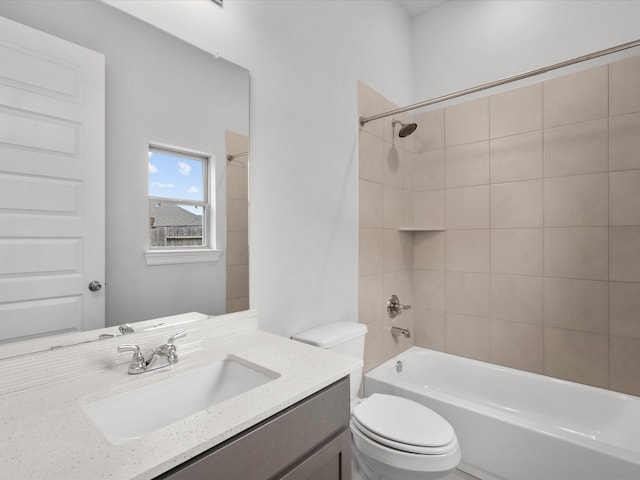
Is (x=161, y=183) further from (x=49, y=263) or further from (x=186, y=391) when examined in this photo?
(x=186, y=391)

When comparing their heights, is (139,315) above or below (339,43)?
below

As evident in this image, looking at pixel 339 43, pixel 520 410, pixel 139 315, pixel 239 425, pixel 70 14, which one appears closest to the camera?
pixel 239 425

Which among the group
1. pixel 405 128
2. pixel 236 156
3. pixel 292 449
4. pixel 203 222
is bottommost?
pixel 292 449

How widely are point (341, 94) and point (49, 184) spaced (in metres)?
1.52

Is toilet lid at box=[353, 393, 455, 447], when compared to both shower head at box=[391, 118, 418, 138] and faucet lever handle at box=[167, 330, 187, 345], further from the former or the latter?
shower head at box=[391, 118, 418, 138]

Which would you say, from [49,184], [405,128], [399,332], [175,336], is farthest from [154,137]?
[399,332]

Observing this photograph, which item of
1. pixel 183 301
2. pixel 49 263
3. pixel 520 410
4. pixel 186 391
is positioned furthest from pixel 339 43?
pixel 520 410

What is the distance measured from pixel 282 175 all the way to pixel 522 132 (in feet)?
5.48

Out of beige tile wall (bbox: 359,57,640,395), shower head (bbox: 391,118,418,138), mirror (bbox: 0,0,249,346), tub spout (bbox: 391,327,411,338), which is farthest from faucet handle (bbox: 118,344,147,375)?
shower head (bbox: 391,118,418,138)

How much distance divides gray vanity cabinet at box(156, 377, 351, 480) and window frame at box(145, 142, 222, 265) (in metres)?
0.68

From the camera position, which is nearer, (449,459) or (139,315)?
(139,315)

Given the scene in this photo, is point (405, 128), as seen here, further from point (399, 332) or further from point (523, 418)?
point (523, 418)

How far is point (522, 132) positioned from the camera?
2209mm

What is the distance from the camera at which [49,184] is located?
93cm
